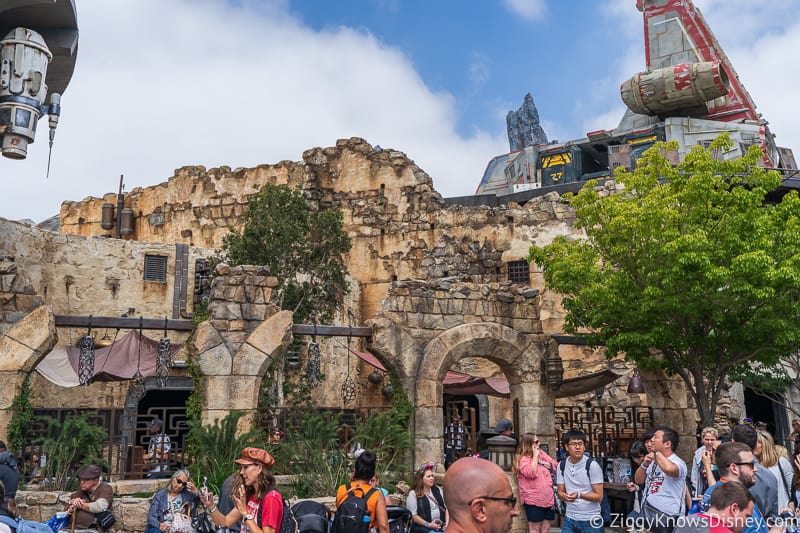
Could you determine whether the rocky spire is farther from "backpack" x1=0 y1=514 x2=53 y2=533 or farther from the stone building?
"backpack" x1=0 y1=514 x2=53 y2=533

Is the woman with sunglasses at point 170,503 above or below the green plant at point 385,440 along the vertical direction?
below

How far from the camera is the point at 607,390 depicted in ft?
62.1

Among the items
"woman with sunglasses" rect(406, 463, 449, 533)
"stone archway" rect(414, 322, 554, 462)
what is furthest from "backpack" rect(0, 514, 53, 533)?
"stone archway" rect(414, 322, 554, 462)

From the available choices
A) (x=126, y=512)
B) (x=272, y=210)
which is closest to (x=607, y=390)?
(x=272, y=210)

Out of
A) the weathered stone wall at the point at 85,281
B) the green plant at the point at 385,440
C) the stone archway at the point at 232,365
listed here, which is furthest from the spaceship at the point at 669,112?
the stone archway at the point at 232,365

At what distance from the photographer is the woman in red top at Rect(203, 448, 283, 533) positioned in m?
4.69

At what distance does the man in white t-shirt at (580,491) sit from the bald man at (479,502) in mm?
3882

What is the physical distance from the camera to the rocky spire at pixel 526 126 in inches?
2459

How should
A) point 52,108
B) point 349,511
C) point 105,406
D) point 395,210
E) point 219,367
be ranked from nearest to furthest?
point 349,511 → point 219,367 → point 52,108 → point 105,406 → point 395,210

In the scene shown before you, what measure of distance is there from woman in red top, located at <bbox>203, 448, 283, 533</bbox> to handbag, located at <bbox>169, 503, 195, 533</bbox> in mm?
1498

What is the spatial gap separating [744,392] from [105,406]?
1757cm

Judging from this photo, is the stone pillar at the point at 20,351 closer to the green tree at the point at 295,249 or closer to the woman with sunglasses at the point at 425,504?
the woman with sunglasses at the point at 425,504

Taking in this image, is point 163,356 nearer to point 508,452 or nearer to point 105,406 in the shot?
point 508,452

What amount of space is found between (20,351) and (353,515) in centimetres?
631
